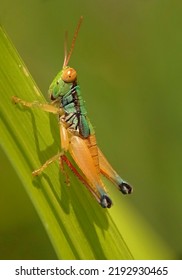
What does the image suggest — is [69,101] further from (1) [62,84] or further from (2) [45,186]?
(2) [45,186]

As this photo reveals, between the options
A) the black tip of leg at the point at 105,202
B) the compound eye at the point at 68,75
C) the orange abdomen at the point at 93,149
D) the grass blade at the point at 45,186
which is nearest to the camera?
the grass blade at the point at 45,186

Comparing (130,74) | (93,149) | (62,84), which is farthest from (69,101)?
(130,74)

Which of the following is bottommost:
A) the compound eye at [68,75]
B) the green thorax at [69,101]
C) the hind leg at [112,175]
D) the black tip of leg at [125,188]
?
the black tip of leg at [125,188]

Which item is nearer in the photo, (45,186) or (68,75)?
(45,186)

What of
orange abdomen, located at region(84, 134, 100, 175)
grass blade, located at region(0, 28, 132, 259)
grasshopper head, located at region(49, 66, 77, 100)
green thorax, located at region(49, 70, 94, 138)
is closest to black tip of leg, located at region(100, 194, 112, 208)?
grass blade, located at region(0, 28, 132, 259)

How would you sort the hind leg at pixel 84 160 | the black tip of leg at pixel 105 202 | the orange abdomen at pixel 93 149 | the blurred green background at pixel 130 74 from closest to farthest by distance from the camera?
1. the black tip of leg at pixel 105 202
2. the hind leg at pixel 84 160
3. the orange abdomen at pixel 93 149
4. the blurred green background at pixel 130 74

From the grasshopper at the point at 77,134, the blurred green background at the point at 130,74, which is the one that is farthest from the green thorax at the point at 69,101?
the blurred green background at the point at 130,74

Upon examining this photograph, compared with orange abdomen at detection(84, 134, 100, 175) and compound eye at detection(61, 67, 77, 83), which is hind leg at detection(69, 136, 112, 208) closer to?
orange abdomen at detection(84, 134, 100, 175)

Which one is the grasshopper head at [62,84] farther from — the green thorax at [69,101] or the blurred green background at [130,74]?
the blurred green background at [130,74]

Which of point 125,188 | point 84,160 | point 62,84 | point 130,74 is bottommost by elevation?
point 125,188
